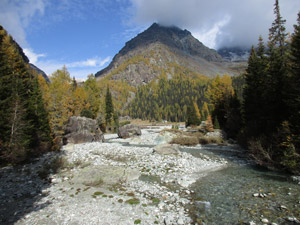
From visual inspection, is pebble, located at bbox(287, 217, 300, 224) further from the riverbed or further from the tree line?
the tree line

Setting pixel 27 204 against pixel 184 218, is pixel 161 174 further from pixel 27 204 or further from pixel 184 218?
pixel 27 204

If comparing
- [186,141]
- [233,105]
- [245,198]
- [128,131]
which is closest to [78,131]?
[128,131]

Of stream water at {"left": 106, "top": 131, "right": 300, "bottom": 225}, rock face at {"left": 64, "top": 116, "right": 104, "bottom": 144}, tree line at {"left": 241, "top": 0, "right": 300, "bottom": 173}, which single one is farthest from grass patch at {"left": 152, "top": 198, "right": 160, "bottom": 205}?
rock face at {"left": 64, "top": 116, "right": 104, "bottom": 144}

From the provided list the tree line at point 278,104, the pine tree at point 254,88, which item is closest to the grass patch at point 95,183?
the tree line at point 278,104

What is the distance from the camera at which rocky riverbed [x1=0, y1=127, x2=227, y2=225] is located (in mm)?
7566

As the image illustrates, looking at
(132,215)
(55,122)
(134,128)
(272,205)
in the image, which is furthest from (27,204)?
(134,128)

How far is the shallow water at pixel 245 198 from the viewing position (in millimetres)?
7727

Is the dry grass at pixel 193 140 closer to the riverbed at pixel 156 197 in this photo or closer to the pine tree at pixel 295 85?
the riverbed at pixel 156 197

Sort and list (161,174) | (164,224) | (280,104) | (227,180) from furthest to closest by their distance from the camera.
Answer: (280,104), (161,174), (227,180), (164,224)

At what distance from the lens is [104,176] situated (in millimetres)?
12547

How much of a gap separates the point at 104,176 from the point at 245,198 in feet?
29.6

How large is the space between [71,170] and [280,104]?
65.5 feet

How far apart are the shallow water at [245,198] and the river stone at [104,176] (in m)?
4.81

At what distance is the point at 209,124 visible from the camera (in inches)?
1591
